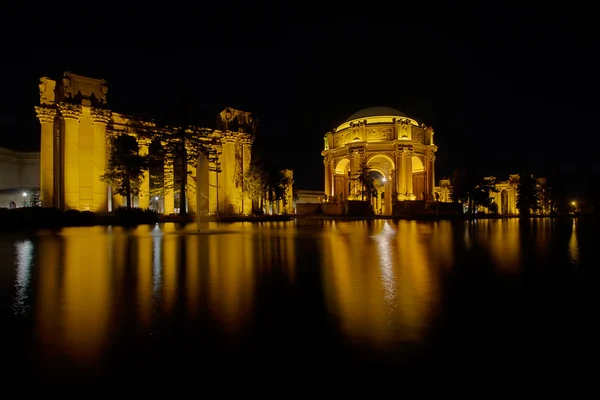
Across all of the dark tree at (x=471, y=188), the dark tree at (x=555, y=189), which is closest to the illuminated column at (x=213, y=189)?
the dark tree at (x=471, y=188)

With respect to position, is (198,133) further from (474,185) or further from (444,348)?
(474,185)

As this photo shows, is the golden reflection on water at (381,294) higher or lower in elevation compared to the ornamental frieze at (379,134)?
lower

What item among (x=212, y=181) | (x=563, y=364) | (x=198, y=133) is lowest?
(x=563, y=364)

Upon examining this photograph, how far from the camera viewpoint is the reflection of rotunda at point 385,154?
6556cm

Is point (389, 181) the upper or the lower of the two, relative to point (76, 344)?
upper

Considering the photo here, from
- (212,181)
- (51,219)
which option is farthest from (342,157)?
(51,219)

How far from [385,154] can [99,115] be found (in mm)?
46175

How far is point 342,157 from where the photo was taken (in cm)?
7194

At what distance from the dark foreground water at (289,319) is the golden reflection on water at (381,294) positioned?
0.02 m

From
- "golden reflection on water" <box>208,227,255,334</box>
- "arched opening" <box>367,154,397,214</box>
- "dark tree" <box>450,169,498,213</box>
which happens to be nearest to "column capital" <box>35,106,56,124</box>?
"golden reflection on water" <box>208,227,255,334</box>

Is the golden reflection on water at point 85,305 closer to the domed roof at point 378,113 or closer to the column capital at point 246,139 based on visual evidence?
the column capital at point 246,139

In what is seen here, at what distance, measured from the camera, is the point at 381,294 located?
5.44m

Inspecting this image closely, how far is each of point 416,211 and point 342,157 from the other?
67.3ft

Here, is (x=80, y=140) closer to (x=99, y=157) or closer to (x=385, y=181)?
(x=99, y=157)
